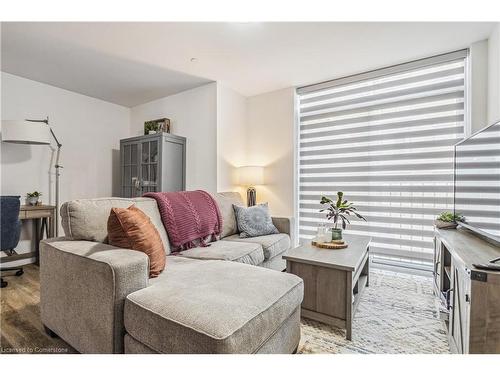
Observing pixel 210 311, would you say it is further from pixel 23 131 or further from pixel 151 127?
pixel 151 127

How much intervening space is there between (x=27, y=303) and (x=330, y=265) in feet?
7.67

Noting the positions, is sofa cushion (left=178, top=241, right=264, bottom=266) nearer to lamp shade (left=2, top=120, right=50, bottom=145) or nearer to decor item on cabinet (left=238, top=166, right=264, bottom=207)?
decor item on cabinet (left=238, top=166, right=264, bottom=207)

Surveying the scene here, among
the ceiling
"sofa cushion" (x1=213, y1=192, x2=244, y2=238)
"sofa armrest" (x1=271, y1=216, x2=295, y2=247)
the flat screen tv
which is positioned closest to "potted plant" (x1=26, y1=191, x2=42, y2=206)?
the ceiling

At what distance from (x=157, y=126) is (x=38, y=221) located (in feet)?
6.37

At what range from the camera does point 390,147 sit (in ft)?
9.75

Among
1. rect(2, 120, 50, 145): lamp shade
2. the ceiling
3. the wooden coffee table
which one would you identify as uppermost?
the ceiling

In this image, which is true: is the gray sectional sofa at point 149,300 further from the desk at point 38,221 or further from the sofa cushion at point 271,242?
the desk at point 38,221

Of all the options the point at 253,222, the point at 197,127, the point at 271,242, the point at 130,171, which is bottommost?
the point at 271,242

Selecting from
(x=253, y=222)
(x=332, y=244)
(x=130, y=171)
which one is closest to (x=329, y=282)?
(x=332, y=244)

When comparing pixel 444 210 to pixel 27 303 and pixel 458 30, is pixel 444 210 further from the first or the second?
pixel 27 303

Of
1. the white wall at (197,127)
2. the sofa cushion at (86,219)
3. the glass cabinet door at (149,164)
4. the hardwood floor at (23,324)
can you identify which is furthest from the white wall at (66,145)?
the sofa cushion at (86,219)

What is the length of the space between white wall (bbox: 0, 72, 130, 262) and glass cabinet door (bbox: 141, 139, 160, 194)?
0.87 meters

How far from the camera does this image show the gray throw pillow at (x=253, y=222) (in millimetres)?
2541

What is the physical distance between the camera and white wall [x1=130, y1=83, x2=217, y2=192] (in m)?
Answer: 3.40
